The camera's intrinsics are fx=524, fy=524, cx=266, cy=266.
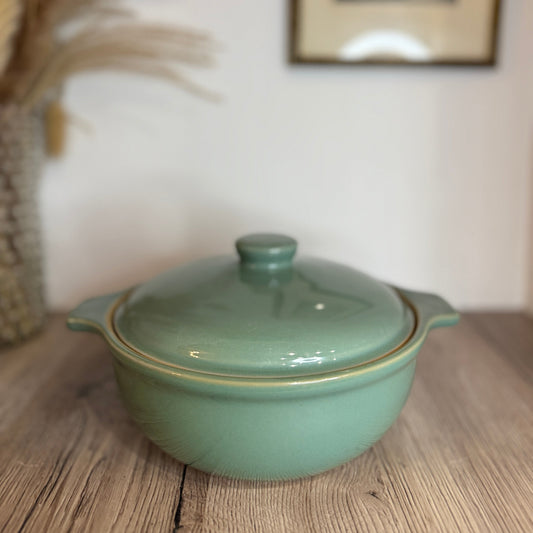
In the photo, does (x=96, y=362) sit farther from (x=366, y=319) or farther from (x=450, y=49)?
(x=450, y=49)

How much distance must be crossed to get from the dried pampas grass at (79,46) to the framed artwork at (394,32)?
167 millimetres

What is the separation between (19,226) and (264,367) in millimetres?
522

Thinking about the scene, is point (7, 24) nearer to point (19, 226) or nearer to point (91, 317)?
point (19, 226)

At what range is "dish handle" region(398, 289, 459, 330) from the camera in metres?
0.57

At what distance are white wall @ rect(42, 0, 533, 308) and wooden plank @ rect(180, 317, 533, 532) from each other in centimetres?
35

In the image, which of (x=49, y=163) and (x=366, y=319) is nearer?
(x=366, y=319)

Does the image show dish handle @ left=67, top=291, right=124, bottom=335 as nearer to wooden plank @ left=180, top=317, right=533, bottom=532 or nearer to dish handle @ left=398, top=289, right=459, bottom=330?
wooden plank @ left=180, top=317, right=533, bottom=532

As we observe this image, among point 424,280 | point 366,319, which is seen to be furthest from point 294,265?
point 424,280

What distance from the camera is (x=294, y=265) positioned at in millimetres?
596

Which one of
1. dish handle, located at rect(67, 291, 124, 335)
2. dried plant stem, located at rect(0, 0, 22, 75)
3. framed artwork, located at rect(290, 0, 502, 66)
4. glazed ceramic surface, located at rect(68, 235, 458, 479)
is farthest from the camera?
framed artwork, located at rect(290, 0, 502, 66)

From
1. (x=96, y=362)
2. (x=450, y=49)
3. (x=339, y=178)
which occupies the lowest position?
(x=96, y=362)

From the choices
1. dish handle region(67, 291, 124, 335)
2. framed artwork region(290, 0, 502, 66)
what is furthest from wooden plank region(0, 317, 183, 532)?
framed artwork region(290, 0, 502, 66)

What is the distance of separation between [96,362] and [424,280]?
0.59 metres

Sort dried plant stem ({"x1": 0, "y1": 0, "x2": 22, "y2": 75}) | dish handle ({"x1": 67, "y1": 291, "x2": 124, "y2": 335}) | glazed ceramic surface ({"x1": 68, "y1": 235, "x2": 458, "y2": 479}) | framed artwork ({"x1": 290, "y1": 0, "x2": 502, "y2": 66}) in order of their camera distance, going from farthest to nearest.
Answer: framed artwork ({"x1": 290, "y1": 0, "x2": 502, "y2": 66}), dried plant stem ({"x1": 0, "y1": 0, "x2": 22, "y2": 75}), dish handle ({"x1": 67, "y1": 291, "x2": 124, "y2": 335}), glazed ceramic surface ({"x1": 68, "y1": 235, "x2": 458, "y2": 479})
